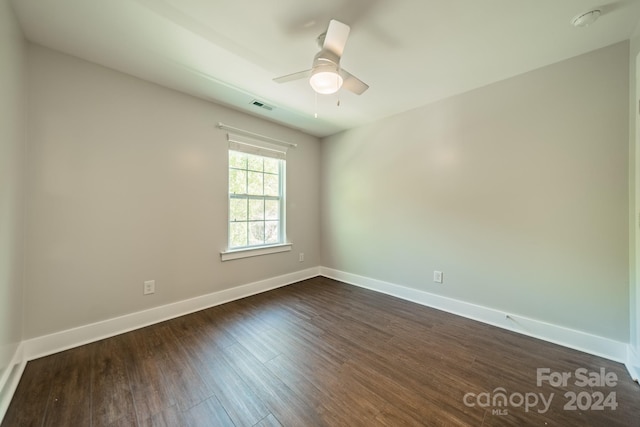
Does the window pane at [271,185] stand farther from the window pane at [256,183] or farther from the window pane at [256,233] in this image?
the window pane at [256,233]

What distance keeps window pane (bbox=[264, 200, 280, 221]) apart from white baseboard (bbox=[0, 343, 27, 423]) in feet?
7.95

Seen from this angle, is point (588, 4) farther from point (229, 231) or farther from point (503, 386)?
point (229, 231)

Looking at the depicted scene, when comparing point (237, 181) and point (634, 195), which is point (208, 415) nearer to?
point (237, 181)

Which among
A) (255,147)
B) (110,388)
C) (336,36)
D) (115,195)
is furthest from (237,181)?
(110,388)

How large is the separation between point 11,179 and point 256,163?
2.17m

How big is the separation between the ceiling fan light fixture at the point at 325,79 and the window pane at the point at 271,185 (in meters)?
2.01

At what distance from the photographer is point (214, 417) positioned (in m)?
1.30

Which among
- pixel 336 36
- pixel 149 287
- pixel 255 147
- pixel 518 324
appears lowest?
pixel 518 324

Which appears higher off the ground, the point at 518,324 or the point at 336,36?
the point at 336,36

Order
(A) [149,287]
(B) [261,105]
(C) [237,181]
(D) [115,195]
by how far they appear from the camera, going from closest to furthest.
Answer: (D) [115,195] < (A) [149,287] < (B) [261,105] < (C) [237,181]

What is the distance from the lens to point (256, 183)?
10.8 ft

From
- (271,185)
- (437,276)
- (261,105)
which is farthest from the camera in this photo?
(271,185)

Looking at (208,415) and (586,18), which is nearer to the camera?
(208,415)

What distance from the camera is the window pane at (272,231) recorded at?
3.44 meters
